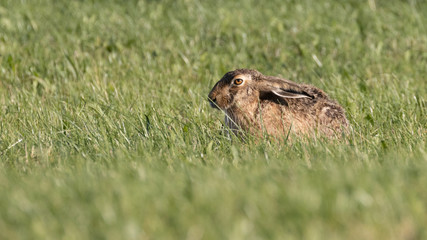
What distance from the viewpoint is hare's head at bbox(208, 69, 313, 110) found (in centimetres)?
638

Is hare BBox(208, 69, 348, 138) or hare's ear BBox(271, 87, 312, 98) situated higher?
hare's ear BBox(271, 87, 312, 98)

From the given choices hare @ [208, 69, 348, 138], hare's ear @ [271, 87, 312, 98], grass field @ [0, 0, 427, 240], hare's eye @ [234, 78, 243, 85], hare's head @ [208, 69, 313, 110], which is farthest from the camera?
hare's eye @ [234, 78, 243, 85]

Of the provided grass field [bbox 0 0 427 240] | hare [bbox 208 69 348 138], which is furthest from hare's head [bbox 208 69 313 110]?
grass field [bbox 0 0 427 240]

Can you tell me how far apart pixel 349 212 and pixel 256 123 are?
3.14 metres

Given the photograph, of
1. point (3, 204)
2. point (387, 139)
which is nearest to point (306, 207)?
point (3, 204)

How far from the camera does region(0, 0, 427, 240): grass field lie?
329cm

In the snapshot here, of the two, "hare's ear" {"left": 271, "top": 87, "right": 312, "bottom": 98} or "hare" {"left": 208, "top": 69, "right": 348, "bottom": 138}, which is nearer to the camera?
"hare's ear" {"left": 271, "top": 87, "right": 312, "bottom": 98}

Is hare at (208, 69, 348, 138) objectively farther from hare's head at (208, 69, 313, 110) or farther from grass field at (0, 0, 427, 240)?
grass field at (0, 0, 427, 240)

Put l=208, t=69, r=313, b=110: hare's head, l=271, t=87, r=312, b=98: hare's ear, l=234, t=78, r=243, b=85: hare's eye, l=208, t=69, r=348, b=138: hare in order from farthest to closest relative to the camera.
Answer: l=234, t=78, r=243, b=85: hare's eye < l=208, t=69, r=313, b=110: hare's head < l=208, t=69, r=348, b=138: hare < l=271, t=87, r=312, b=98: hare's ear

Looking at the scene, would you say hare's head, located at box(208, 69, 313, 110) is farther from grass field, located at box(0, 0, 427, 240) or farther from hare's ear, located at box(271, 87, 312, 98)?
grass field, located at box(0, 0, 427, 240)

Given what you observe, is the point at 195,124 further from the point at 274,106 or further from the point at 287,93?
the point at 287,93

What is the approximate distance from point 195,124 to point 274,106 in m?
0.86

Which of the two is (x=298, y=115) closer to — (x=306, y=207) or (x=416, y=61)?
(x=306, y=207)

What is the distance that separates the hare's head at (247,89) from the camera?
638 centimetres
